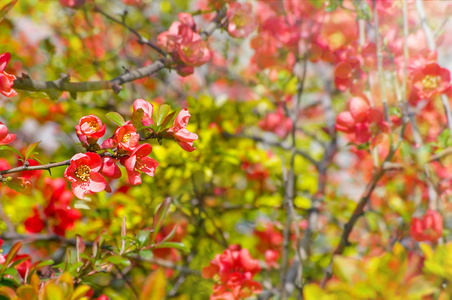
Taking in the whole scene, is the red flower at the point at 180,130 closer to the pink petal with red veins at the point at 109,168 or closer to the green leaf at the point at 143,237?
the pink petal with red veins at the point at 109,168

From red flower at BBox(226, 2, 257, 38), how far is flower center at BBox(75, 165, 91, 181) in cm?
59

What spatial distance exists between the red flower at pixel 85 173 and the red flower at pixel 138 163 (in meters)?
0.05

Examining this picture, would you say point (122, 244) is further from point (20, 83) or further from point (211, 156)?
point (211, 156)

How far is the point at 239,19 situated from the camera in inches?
41.1

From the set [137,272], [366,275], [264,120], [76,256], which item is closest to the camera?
[366,275]

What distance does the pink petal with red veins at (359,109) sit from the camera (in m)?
0.98

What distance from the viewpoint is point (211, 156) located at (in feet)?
4.23

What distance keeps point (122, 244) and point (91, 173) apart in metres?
0.19

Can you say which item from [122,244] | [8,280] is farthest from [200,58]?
[8,280]

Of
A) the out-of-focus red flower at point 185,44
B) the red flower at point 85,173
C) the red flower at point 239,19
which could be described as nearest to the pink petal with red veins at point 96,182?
the red flower at point 85,173

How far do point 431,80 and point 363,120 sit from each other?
18 centimetres

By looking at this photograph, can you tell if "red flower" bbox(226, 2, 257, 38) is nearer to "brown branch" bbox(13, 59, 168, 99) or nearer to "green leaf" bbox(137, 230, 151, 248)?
"brown branch" bbox(13, 59, 168, 99)

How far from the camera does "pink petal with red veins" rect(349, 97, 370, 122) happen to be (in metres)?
0.98

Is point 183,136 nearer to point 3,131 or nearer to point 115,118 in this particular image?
point 115,118
